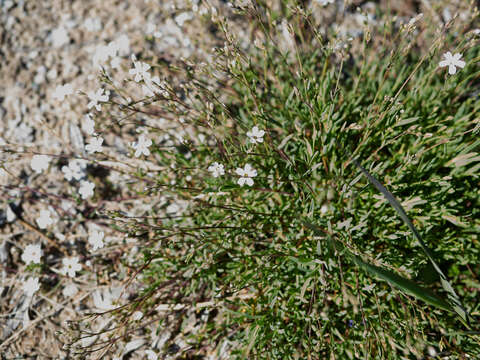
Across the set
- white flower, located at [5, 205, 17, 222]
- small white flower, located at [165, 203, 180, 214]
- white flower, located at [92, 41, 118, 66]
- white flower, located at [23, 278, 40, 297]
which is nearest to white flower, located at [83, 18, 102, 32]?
white flower, located at [92, 41, 118, 66]

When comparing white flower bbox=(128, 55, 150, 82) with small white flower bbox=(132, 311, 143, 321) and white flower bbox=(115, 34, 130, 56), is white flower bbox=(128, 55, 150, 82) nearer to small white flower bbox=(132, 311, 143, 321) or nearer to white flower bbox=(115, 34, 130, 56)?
small white flower bbox=(132, 311, 143, 321)

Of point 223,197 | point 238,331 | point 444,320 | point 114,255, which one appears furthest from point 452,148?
point 114,255

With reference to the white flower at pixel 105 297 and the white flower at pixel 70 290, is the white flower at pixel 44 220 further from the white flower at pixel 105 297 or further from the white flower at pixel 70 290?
the white flower at pixel 105 297

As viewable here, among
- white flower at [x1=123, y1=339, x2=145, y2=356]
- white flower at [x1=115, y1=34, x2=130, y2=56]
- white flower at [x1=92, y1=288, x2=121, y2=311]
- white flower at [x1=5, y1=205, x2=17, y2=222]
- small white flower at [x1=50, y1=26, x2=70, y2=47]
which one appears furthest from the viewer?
small white flower at [x1=50, y1=26, x2=70, y2=47]

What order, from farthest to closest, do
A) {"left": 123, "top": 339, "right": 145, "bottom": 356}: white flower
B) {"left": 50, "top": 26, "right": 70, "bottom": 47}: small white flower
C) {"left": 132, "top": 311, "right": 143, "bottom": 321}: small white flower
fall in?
{"left": 50, "top": 26, "right": 70, "bottom": 47}: small white flower
{"left": 123, "top": 339, "right": 145, "bottom": 356}: white flower
{"left": 132, "top": 311, "right": 143, "bottom": 321}: small white flower

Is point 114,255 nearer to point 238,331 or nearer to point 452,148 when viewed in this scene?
point 238,331
